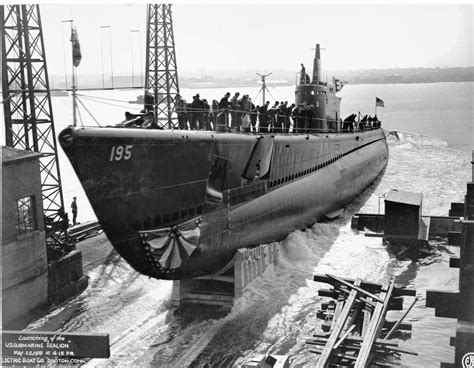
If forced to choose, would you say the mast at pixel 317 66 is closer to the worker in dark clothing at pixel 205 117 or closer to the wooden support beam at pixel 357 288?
the worker in dark clothing at pixel 205 117

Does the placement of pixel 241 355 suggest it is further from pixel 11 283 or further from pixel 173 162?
pixel 11 283

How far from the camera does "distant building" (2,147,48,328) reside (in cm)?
1514

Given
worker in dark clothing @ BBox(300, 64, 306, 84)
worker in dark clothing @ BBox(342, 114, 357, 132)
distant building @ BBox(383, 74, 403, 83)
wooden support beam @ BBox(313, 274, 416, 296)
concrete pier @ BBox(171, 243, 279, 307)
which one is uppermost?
distant building @ BBox(383, 74, 403, 83)

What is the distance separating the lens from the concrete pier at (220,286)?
48.7ft

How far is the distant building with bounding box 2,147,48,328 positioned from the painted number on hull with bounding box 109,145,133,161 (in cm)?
599

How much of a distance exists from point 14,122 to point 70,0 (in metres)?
10.6

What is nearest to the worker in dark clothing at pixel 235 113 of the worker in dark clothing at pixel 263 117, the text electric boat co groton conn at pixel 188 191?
the text electric boat co groton conn at pixel 188 191

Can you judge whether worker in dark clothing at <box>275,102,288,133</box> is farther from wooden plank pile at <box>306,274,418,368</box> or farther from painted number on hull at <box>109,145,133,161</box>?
painted number on hull at <box>109,145,133,161</box>

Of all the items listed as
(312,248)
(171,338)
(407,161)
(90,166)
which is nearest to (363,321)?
(171,338)

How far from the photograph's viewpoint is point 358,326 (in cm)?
1187

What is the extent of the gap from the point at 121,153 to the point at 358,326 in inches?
241

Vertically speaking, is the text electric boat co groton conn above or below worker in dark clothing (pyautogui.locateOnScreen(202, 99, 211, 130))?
below

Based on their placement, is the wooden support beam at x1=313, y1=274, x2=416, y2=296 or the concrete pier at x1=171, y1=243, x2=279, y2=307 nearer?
the wooden support beam at x1=313, y1=274, x2=416, y2=296

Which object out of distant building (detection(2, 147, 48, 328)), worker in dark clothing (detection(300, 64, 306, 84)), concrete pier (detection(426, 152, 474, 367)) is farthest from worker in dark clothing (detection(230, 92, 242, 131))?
worker in dark clothing (detection(300, 64, 306, 84))
